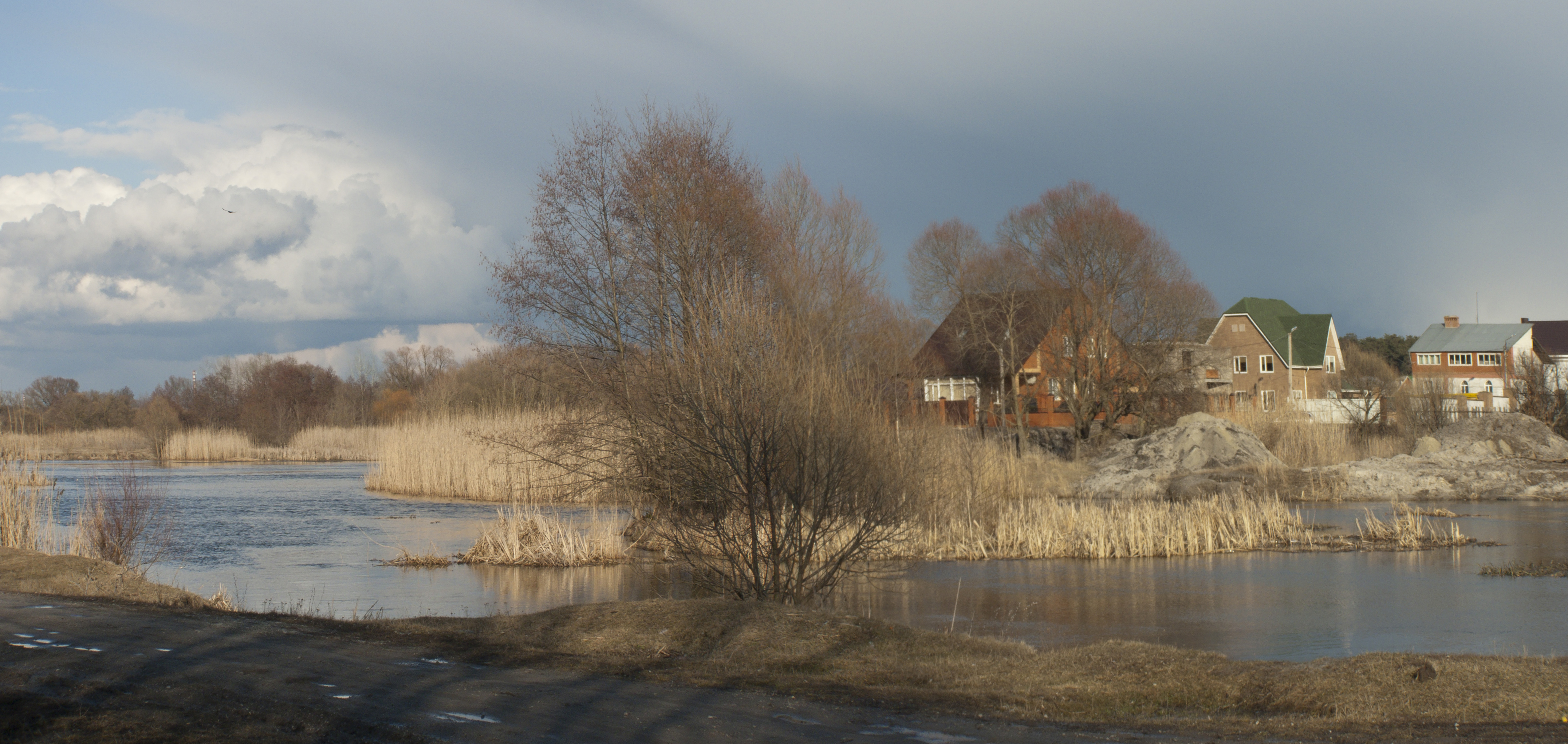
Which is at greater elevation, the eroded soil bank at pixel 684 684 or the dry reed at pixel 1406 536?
the eroded soil bank at pixel 684 684

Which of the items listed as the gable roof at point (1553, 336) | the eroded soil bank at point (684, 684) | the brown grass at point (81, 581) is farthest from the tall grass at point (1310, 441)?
the gable roof at point (1553, 336)

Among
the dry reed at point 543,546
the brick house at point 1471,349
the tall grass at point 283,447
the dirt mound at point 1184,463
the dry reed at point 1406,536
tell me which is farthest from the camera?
the brick house at point 1471,349

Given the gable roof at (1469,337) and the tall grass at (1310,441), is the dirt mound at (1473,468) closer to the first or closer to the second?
the tall grass at (1310,441)

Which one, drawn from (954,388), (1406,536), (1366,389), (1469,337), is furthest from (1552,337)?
(1406,536)

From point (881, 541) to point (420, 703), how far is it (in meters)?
7.53

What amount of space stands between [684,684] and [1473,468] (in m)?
37.3

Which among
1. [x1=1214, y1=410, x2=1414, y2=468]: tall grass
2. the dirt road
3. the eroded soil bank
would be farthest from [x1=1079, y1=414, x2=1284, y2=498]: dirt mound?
the dirt road

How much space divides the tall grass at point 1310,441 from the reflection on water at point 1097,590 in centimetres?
1390

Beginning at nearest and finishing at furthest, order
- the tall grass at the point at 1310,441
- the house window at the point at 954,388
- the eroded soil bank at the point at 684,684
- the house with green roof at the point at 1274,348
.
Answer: the eroded soil bank at the point at 684,684 → the tall grass at the point at 1310,441 → the house window at the point at 954,388 → the house with green roof at the point at 1274,348

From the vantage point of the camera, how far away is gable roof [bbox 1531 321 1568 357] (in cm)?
9778

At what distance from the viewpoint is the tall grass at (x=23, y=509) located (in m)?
17.8

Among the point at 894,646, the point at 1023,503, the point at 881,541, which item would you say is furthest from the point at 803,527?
the point at 1023,503

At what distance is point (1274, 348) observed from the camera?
79250mm

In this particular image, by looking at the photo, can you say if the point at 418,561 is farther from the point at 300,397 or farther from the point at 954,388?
the point at 300,397
